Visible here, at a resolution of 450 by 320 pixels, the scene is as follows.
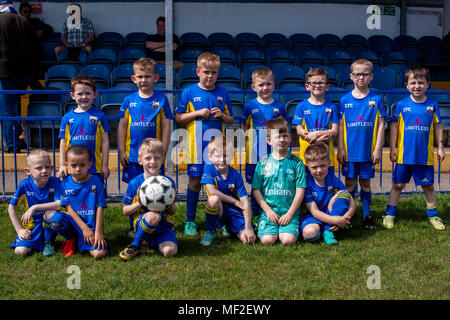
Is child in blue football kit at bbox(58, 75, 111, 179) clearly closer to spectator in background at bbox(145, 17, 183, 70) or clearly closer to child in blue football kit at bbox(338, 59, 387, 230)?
child in blue football kit at bbox(338, 59, 387, 230)

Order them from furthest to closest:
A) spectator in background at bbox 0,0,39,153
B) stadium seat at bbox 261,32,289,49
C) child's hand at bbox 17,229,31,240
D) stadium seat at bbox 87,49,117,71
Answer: stadium seat at bbox 261,32,289,49 → stadium seat at bbox 87,49,117,71 → spectator in background at bbox 0,0,39,153 → child's hand at bbox 17,229,31,240

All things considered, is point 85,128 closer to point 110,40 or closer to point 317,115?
point 317,115

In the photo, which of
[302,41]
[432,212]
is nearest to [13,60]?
[432,212]

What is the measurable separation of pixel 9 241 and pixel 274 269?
2.60 m

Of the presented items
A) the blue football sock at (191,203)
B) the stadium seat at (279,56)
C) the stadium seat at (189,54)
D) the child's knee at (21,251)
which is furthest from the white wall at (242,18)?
the child's knee at (21,251)

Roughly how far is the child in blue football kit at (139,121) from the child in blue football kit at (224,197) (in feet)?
1.79

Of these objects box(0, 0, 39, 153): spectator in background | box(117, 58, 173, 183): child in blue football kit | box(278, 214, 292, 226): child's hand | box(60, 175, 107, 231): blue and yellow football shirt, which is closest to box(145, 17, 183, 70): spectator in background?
box(0, 0, 39, 153): spectator in background

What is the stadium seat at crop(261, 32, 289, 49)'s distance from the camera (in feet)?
37.7

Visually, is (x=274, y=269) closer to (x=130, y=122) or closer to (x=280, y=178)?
(x=280, y=178)

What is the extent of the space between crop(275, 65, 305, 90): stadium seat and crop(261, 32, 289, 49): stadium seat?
6.63 feet

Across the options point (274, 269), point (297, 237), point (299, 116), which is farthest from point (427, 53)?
point (274, 269)

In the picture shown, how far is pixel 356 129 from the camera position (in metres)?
4.89

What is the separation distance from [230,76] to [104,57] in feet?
9.86

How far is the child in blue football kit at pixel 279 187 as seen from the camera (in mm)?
4492
